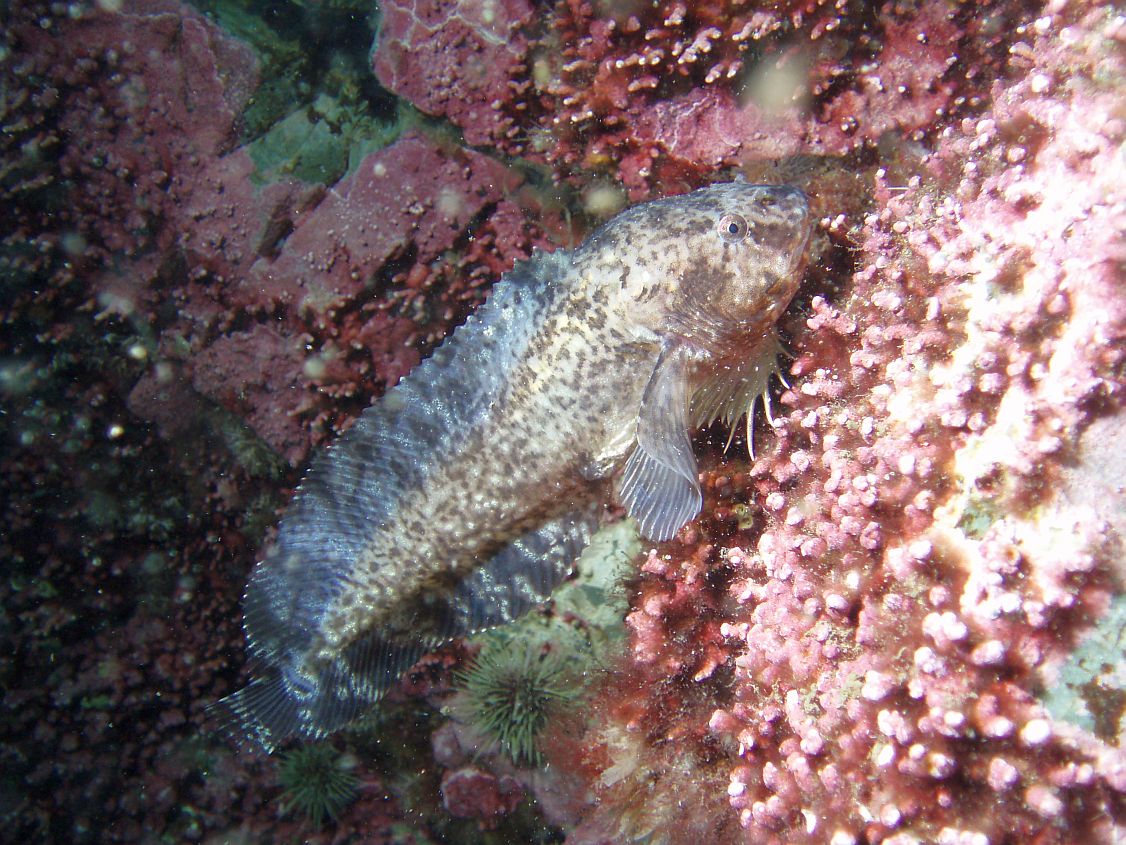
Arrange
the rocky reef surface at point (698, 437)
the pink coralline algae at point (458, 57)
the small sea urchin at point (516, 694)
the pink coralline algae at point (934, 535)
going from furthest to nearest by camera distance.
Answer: the small sea urchin at point (516, 694) < the pink coralline algae at point (458, 57) < the rocky reef surface at point (698, 437) < the pink coralline algae at point (934, 535)

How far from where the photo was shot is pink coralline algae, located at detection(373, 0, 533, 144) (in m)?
3.91

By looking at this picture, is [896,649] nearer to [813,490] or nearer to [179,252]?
[813,490]

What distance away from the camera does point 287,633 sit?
3.80 metres

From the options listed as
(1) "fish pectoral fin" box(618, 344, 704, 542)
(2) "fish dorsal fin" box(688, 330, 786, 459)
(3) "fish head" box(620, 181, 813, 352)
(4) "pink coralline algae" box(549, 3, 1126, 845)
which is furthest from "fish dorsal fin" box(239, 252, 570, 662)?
(4) "pink coralline algae" box(549, 3, 1126, 845)

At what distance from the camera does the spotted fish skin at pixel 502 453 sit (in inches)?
136

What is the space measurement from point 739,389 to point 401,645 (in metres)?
2.57

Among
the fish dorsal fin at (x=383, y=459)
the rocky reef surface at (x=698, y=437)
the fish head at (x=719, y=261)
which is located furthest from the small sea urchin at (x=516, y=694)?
the fish head at (x=719, y=261)

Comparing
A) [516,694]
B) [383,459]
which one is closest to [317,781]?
[516,694]

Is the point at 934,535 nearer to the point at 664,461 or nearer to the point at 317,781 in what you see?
the point at 664,461

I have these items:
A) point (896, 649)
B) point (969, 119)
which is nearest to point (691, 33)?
point (969, 119)

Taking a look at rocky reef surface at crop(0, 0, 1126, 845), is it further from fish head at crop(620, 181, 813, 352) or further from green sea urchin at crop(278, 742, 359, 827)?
fish head at crop(620, 181, 813, 352)

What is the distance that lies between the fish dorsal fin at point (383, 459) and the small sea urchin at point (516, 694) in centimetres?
112

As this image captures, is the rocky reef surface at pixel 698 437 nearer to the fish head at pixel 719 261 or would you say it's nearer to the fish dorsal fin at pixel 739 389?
the fish dorsal fin at pixel 739 389

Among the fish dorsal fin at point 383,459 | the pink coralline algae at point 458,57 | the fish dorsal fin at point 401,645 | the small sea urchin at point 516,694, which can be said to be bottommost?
the small sea urchin at point 516,694
